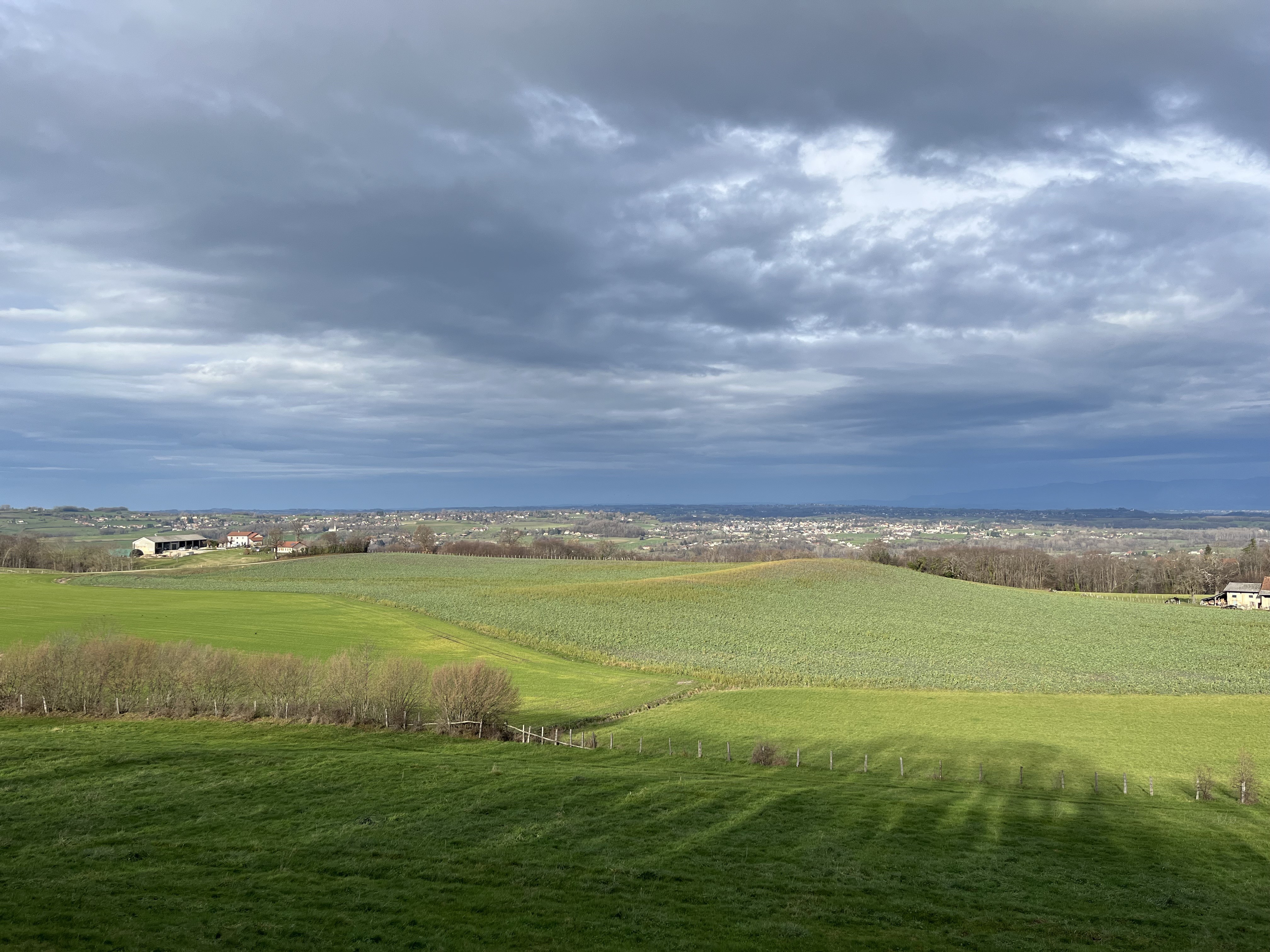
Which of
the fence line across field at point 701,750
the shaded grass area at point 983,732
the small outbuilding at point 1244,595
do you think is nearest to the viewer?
the fence line across field at point 701,750

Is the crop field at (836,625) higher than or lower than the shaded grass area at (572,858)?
lower

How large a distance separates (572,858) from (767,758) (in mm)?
15147

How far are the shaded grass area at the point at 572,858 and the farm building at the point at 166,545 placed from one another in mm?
175548

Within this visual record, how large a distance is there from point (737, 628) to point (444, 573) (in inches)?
2537

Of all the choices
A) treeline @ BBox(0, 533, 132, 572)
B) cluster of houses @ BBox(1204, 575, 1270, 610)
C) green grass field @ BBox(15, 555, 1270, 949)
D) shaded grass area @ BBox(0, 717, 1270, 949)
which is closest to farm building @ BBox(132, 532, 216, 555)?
treeline @ BBox(0, 533, 132, 572)

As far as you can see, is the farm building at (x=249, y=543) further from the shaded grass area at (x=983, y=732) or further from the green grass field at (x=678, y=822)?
the shaded grass area at (x=983, y=732)

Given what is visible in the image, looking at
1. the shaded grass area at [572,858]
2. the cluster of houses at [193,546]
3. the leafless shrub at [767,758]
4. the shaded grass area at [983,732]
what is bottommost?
the shaded grass area at [983,732]

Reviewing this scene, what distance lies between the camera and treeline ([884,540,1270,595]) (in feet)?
438

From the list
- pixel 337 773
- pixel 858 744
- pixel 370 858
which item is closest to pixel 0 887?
pixel 370 858

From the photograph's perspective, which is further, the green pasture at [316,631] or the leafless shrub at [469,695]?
the green pasture at [316,631]

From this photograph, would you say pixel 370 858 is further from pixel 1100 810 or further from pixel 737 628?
pixel 737 628

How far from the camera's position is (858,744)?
36031 mm

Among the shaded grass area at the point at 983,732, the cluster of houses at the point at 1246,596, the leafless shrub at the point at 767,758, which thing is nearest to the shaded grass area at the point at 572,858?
the leafless shrub at the point at 767,758

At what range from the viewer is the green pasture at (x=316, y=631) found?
1874 inches
